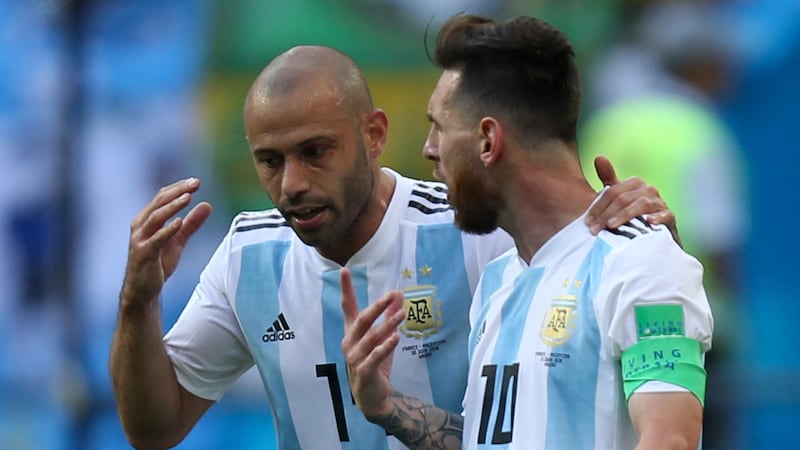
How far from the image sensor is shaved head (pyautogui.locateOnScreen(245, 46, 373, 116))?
174 inches

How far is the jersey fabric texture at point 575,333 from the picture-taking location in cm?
355

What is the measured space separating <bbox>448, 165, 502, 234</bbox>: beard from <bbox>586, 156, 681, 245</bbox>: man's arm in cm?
26

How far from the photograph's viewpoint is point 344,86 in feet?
14.9

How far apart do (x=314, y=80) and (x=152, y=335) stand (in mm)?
844

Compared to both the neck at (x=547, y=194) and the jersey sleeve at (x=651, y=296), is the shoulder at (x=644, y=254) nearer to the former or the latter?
the jersey sleeve at (x=651, y=296)

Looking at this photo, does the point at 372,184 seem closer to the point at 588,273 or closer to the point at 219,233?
the point at 588,273

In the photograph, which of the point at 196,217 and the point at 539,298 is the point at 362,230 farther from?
the point at 539,298

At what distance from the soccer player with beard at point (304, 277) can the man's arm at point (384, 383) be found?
9.6 inches

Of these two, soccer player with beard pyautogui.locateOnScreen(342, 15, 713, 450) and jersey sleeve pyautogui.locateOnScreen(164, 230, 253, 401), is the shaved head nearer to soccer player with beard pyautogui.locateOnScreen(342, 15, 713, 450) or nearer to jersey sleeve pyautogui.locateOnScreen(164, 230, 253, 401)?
soccer player with beard pyautogui.locateOnScreen(342, 15, 713, 450)

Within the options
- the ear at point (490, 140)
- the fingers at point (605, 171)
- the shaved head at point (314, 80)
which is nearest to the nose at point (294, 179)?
the shaved head at point (314, 80)

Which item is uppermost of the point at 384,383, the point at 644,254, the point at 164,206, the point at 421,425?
the point at 164,206

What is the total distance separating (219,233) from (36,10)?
1404mm

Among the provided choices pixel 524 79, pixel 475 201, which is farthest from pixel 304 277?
pixel 524 79

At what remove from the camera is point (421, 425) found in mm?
4188
